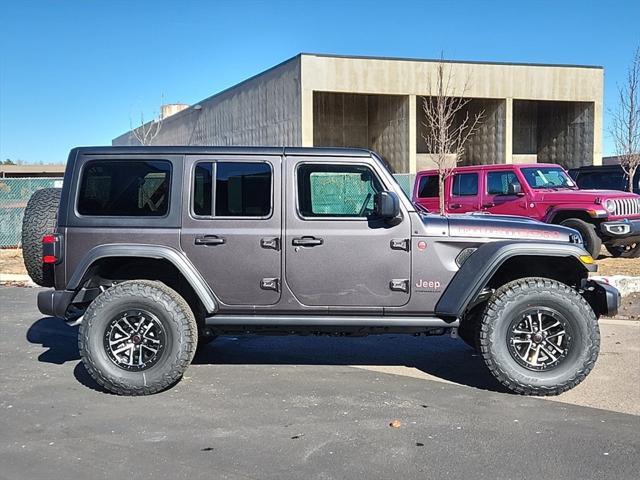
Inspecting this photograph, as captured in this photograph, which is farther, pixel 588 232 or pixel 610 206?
pixel 610 206

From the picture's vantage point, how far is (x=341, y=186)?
5.85 metres

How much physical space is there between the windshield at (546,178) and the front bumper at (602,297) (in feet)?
24.0

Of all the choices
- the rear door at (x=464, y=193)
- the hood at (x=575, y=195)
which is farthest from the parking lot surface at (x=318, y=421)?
the rear door at (x=464, y=193)

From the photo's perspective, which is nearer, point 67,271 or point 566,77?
point 67,271

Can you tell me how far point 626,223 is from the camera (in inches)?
482

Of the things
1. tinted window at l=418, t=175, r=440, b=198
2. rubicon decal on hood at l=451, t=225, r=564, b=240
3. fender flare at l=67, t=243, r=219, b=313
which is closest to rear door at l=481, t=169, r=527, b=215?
tinted window at l=418, t=175, r=440, b=198

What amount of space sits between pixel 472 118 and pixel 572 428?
1379 inches

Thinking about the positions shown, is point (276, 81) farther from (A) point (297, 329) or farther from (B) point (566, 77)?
(A) point (297, 329)

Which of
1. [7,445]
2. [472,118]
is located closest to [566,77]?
[472,118]

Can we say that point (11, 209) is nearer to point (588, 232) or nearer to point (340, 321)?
point (588, 232)

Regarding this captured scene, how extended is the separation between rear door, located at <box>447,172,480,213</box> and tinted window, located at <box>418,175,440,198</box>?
1039mm

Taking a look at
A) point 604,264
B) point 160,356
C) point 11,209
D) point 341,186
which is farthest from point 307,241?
point 11,209

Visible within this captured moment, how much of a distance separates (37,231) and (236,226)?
72.7 inches

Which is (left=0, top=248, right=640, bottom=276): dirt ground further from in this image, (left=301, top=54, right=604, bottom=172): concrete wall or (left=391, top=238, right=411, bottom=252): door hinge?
(left=301, top=54, right=604, bottom=172): concrete wall
